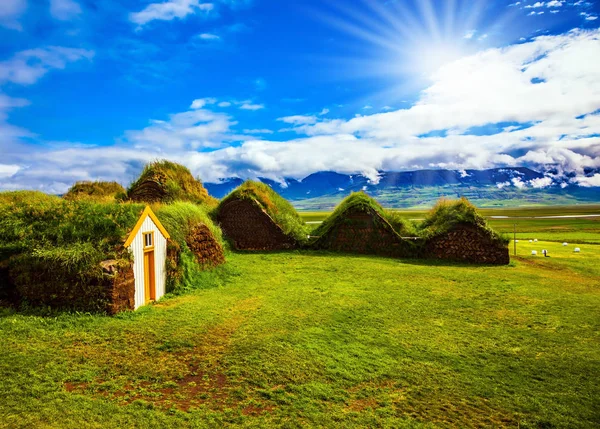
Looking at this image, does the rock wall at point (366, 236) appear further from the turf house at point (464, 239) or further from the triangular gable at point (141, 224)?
the triangular gable at point (141, 224)

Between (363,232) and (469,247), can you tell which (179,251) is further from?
(469,247)

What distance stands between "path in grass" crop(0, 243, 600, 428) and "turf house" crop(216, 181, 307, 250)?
351 inches

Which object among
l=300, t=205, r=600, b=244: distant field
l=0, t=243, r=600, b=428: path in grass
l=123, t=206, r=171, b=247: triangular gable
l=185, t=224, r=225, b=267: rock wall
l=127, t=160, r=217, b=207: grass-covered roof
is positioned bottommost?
l=0, t=243, r=600, b=428: path in grass

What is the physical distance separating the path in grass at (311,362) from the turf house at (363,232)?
7672 mm

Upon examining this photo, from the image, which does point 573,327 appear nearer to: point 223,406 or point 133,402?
point 223,406

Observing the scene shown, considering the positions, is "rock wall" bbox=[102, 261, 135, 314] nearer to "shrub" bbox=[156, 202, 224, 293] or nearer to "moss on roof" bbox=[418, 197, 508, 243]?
"shrub" bbox=[156, 202, 224, 293]

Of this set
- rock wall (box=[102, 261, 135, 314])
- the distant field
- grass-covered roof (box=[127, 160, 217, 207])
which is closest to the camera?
rock wall (box=[102, 261, 135, 314])

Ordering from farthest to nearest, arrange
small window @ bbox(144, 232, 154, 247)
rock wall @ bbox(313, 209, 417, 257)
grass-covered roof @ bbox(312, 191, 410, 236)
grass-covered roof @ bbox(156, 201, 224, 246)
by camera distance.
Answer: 1. grass-covered roof @ bbox(312, 191, 410, 236)
2. rock wall @ bbox(313, 209, 417, 257)
3. grass-covered roof @ bbox(156, 201, 224, 246)
4. small window @ bbox(144, 232, 154, 247)

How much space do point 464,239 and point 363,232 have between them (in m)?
5.25

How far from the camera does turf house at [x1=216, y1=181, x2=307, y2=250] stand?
20.1 meters

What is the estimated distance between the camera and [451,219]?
1830 cm

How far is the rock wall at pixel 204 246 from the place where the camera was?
1277 cm

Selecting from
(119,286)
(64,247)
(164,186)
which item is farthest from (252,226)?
(64,247)

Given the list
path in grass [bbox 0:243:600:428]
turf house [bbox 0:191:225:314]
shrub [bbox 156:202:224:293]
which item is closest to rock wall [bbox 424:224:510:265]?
path in grass [bbox 0:243:600:428]
